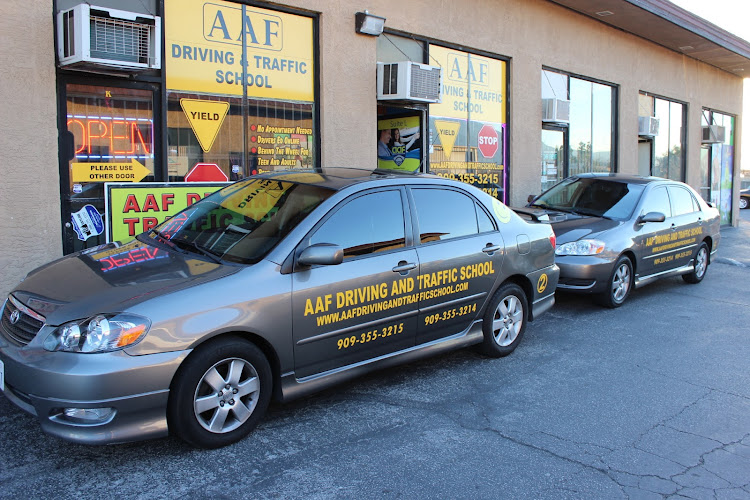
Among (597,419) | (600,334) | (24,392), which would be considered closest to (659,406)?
(597,419)

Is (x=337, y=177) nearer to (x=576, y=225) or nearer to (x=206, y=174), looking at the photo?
(x=206, y=174)

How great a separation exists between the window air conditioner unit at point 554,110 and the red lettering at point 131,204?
28.4 feet

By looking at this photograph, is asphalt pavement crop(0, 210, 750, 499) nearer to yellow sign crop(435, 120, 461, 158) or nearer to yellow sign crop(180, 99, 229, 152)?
yellow sign crop(180, 99, 229, 152)

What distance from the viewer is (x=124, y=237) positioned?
7.13 meters

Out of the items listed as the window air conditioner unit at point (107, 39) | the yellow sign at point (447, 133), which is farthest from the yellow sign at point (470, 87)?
the window air conditioner unit at point (107, 39)

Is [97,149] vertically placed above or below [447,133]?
below

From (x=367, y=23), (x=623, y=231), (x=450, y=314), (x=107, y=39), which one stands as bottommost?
(x=450, y=314)

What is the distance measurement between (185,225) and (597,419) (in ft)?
11.1

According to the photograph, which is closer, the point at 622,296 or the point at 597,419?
the point at 597,419

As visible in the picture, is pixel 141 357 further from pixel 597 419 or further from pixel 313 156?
pixel 313 156

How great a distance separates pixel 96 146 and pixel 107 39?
1176 millimetres

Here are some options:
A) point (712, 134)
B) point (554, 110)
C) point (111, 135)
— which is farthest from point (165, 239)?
point (712, 134)

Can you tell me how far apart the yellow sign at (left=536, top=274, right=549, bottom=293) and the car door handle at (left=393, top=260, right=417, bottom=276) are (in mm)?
1765

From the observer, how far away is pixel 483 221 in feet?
18.4
